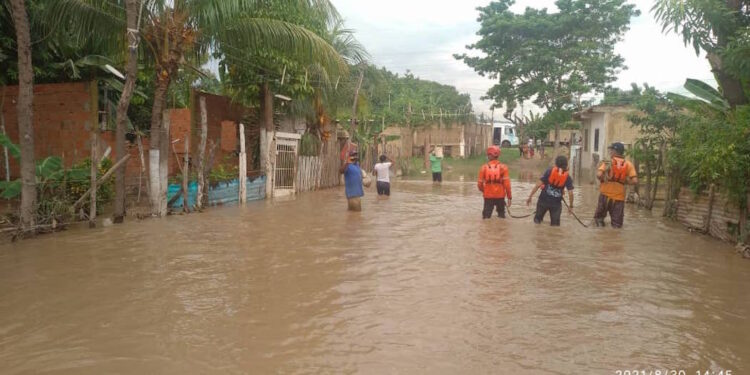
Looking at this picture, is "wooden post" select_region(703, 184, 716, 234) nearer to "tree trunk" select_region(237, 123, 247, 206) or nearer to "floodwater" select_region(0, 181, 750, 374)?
"floodwater" select_region(0, 181, 750, 374)

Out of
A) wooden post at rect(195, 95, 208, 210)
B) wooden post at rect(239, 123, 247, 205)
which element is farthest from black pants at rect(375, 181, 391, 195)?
wooden post at rect(195, 95, 208, 210)

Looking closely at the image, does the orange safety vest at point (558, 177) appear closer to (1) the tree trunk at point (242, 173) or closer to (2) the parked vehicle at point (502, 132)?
(1) the tree trunk at point (242, 173)

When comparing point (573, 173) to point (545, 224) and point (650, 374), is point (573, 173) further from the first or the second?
point (650, 374)

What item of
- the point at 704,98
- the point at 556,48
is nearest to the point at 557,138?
the point at 556,48

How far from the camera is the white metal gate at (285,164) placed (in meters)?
16.4

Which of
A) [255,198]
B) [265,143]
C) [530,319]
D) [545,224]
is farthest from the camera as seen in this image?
[265,143]

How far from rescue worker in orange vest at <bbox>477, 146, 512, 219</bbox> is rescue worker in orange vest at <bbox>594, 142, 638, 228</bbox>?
5.32ft

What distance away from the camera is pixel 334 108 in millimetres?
21625

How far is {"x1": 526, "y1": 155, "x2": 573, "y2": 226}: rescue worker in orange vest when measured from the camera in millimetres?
9656

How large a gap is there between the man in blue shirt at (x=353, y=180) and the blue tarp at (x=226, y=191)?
3.29m

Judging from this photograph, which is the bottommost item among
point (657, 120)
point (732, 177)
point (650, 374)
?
point (650, 374)

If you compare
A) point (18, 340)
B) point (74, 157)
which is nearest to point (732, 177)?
point (18, 340)

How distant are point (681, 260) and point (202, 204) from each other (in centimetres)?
943

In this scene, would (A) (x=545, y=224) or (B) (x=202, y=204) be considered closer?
(A) (x=545, y=224)
